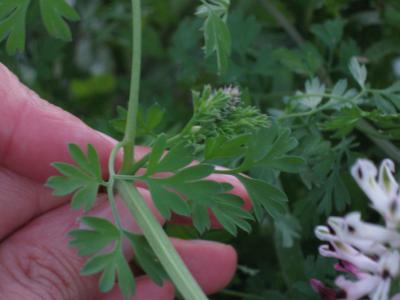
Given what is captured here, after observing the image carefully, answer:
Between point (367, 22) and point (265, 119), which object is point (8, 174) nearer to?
point (265, 119)

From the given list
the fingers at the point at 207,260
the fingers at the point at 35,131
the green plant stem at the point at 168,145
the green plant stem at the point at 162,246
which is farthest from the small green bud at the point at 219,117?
the fingers at the point at 207,260

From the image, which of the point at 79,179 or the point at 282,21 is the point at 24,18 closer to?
the point at 79,179

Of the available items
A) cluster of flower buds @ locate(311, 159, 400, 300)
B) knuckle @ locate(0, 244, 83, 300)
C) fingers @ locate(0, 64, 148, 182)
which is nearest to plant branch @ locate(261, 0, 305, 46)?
fingers @ locate(0, 64, 148, 182)

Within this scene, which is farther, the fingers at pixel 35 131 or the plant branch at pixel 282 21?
the plant branch at pixel 282 21

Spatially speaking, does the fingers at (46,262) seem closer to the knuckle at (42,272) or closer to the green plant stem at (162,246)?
the knuckle at (42,272)

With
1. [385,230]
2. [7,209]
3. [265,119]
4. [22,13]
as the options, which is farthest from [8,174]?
[385,230]

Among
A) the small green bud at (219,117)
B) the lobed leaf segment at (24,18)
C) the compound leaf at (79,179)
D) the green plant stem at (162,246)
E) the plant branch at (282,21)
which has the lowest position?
the green plant stem at (162,246)

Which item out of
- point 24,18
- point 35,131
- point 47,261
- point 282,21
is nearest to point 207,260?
point 47,261
